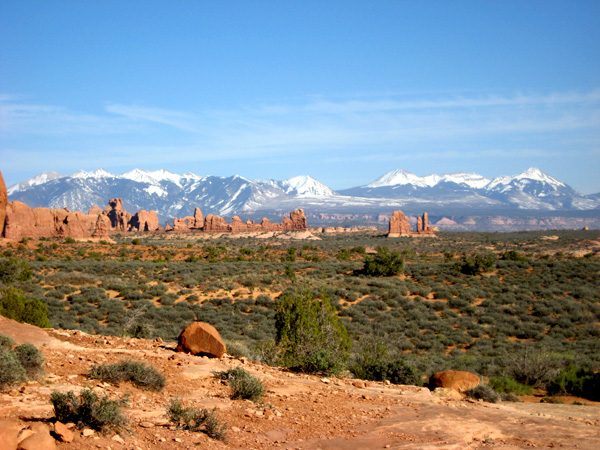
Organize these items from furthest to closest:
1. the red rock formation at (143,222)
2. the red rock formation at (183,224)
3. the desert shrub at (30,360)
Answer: the red rock formation at (143,222) < the red rock formation at (183,224) < the desert shrub at (30,360)

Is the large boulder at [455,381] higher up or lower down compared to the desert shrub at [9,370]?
lower down

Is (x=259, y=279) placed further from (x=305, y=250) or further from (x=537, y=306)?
(x=305, y=250)

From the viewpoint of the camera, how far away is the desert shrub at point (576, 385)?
12234 millimetres

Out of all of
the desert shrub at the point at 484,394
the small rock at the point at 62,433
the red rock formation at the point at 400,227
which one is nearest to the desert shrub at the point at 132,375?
the small rock at the point at 62,433

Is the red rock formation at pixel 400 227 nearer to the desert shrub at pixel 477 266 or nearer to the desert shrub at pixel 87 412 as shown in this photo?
the desert shrub at pixel 477 266

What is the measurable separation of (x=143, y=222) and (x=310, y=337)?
102872mm

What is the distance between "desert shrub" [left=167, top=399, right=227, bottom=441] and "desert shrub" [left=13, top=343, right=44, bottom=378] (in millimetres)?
2227

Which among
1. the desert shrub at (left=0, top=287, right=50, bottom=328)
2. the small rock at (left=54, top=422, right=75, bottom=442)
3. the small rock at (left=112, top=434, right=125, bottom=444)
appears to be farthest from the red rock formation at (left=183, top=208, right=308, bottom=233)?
the small rock at (left=54, top=422, right=75, bottom=442)

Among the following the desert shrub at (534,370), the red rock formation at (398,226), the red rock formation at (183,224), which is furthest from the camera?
the red rock formation at (183,224)

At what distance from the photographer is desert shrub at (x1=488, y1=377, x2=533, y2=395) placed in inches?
484

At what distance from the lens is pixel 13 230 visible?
173ft

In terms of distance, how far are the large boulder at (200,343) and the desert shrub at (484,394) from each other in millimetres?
5281

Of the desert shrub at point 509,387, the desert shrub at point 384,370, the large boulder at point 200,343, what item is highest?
the large boulder at point 200,343

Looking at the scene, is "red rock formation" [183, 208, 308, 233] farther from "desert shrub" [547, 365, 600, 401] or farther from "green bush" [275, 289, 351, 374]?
"desert shrub" [547, 365, 600, 401]
